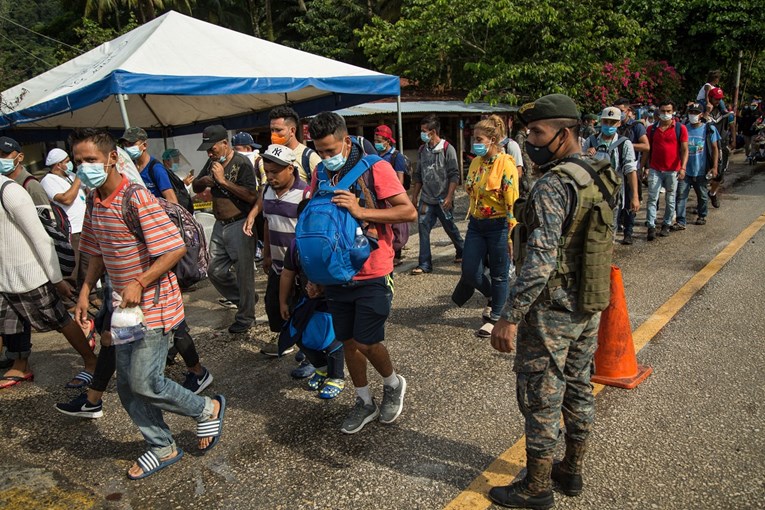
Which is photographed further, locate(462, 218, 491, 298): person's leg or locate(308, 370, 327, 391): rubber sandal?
locate(462, 218, 491, 298): person's leg

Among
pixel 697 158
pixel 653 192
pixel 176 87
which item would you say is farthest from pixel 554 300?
pixel 697 158

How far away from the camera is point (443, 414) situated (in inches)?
133

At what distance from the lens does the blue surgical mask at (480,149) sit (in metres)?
4.51

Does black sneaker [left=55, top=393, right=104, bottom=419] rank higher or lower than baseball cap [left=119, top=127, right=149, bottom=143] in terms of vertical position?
lower

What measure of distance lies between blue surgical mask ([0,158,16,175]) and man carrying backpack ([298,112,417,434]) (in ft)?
11.1

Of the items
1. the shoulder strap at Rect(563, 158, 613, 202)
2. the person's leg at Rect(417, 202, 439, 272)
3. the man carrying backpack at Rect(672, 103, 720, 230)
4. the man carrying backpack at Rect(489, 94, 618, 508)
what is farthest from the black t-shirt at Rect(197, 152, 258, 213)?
the man carrying backpack at Rect(672, 103, 720, 230)

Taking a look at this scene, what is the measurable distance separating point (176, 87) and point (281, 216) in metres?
2.44

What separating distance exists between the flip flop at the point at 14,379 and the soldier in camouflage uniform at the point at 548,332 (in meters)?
3.93

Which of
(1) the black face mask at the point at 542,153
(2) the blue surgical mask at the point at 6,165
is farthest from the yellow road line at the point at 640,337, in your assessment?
(2) the blue surgical mask at the point at 6,165

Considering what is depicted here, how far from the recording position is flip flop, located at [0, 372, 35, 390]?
4316mm

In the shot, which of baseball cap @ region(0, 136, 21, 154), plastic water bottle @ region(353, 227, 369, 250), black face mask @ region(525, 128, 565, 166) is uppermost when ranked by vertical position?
baseball cap @ region(0, 136, 21, 154)

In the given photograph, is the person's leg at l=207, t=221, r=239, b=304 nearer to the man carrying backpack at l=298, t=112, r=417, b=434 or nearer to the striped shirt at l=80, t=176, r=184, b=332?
the striped shirt at l=80, t=176, r=184, b=332

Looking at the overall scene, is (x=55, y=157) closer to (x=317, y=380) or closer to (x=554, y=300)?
(x=317, y=380)

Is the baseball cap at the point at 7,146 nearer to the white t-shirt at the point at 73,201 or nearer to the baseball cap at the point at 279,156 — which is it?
the white t-shirt at the point at 73,201
